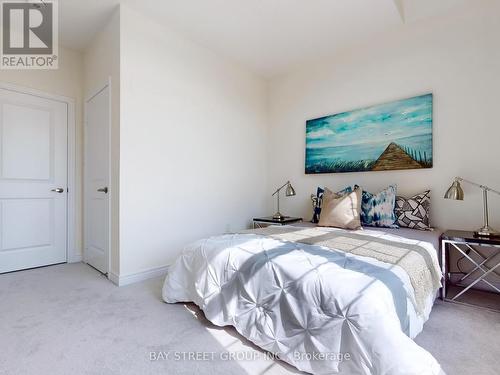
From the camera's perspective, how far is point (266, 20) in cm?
274

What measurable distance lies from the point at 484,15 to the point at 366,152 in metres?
1.55

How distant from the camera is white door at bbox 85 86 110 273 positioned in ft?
9.07

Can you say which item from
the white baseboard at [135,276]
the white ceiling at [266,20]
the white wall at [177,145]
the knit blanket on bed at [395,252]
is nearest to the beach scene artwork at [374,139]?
the white ceiling at [266,20]

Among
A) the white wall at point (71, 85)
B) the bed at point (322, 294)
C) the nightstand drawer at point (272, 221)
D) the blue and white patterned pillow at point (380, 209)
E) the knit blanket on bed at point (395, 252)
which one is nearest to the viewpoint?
the bed at point (322, 294)

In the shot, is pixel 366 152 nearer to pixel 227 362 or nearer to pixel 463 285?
pixel 463 285

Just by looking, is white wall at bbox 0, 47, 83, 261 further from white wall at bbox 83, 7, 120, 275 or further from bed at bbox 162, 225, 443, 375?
bed at bbox 162, 225, 443, 375

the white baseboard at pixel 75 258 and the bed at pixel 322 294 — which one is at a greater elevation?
the bed at pixel 322 294

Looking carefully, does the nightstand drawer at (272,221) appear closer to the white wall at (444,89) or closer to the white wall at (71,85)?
the white wall at (444,89)

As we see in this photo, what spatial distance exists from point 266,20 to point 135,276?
2.88 meters

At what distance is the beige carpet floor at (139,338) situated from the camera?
1363 millimetres

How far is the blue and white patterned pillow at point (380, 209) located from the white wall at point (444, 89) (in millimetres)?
270

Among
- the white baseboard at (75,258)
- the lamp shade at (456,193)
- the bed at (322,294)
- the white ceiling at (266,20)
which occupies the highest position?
the white ceiling at (266,20)

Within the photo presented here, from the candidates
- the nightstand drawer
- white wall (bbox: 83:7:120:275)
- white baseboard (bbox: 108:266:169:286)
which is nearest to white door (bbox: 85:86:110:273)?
white wall (bbox: 83:7:120:275)

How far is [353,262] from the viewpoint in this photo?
1.48 m
